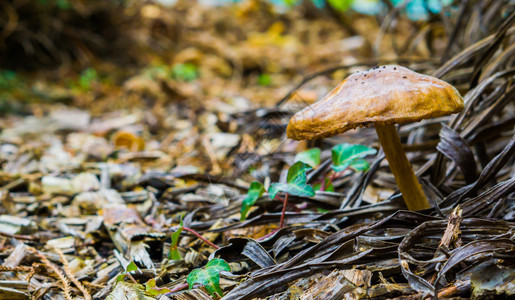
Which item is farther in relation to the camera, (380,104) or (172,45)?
(172,45)

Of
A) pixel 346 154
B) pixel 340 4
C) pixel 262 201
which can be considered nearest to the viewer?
pixel 346 154

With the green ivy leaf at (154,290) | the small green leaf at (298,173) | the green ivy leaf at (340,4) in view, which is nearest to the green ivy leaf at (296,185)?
the small green leaf at (298,173)

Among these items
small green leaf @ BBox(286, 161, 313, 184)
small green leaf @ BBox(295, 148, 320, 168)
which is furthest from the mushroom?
small green leaf @ BBox(295, 148, 320, 168)

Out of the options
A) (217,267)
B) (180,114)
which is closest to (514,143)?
(217,267)

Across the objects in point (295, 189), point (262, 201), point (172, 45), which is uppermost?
point (172, 45)

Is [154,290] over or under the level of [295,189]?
under

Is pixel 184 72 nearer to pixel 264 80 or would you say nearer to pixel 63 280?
pixel 264 80

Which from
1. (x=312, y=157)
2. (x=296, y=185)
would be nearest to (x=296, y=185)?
(x=296, y=185)

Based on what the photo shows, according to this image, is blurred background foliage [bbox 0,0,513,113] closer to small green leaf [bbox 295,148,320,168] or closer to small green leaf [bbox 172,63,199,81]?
small green leaf [bbox 172,63,199,81]
